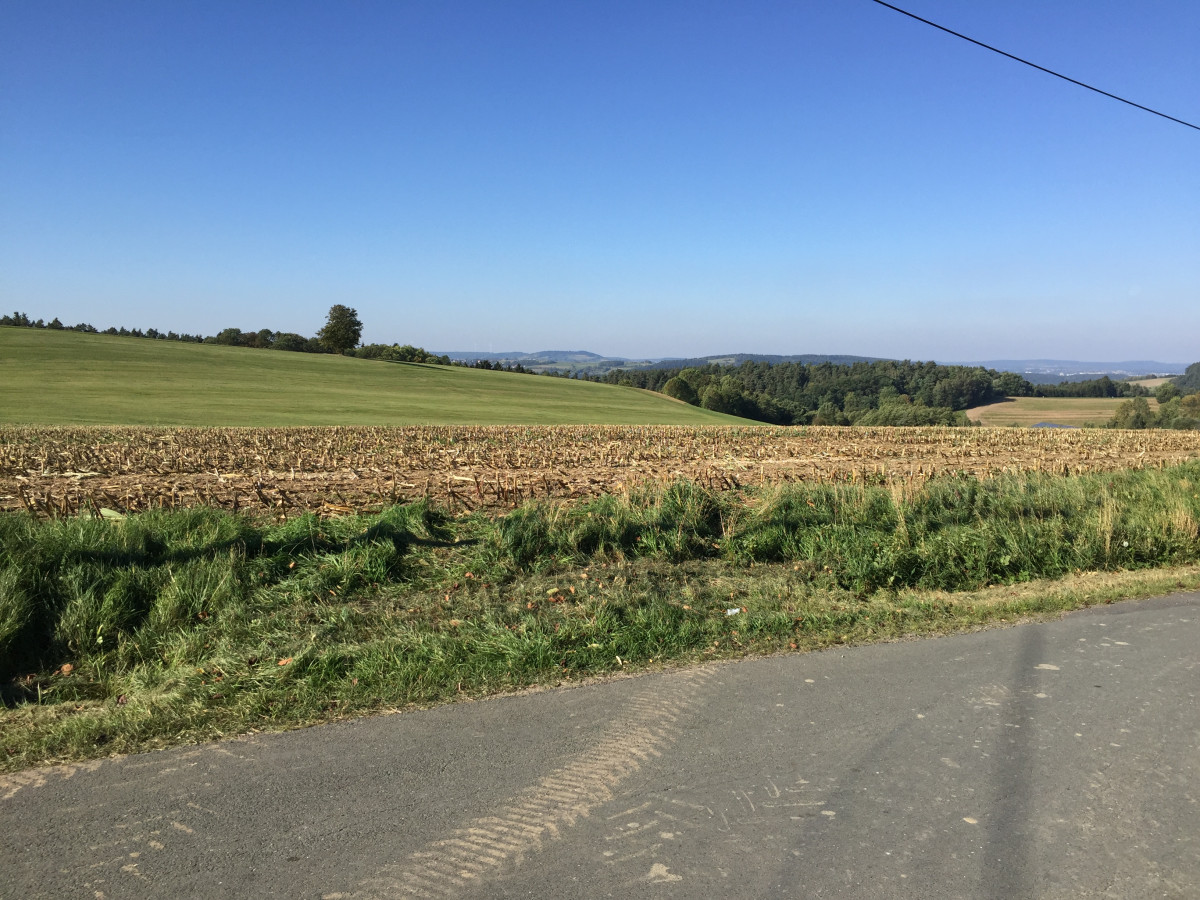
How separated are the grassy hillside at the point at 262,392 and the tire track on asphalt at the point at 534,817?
36481 mm

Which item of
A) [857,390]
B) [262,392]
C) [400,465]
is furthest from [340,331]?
[400,465]

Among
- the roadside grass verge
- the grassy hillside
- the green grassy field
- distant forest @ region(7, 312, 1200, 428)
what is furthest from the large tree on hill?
the roadside grass verge

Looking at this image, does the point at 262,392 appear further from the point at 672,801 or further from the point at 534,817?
the point at 672,801

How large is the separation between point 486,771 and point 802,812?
156 cm

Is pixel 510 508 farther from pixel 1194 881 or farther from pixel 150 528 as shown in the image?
pixel 1194 881

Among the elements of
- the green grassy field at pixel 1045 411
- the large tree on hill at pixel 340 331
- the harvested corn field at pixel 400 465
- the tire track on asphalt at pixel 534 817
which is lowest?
the tire track on asphalt at pixel 534 817

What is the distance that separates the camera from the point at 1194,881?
3.11 meters

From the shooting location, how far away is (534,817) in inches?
141

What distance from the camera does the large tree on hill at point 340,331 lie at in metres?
104

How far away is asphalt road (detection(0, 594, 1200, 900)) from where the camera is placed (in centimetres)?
312

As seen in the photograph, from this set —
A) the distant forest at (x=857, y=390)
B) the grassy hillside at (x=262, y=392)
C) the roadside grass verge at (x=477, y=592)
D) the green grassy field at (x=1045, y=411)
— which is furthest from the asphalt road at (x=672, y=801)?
the green grassy field at (x=1045, y=411)

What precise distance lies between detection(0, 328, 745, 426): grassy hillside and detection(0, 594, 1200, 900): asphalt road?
118 feet

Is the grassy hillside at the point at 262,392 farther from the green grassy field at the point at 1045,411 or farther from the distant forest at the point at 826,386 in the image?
the green grassy field at the point at 1045,411

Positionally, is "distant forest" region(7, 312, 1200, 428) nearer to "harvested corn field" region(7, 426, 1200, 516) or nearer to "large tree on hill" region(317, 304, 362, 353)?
"large tree on hill" region(317, 304, 362, 353)
